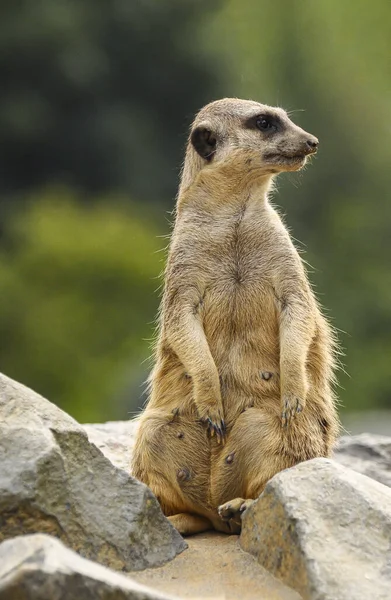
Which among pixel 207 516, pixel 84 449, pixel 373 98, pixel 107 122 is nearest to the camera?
pixel 84 449

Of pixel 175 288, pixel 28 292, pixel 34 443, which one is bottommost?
pixel 34 443

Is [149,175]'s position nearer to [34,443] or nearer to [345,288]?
[345,288]

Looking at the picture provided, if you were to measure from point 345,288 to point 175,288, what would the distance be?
624 inches

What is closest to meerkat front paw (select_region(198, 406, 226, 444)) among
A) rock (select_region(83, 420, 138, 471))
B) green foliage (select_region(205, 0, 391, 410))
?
rock (select_region(83, 420, 138, 471))

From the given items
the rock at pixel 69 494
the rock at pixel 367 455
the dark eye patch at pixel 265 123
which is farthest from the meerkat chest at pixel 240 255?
the rock at pixel 367 455

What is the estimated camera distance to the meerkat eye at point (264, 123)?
5898 mm

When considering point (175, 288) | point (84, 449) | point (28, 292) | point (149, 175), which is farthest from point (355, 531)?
point (149, 175)

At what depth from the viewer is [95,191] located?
22.4 m

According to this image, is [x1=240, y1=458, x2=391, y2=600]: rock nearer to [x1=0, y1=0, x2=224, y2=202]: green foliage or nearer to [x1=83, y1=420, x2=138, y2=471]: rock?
[x1=83, y1=420, x2=138, y2=471]: rock

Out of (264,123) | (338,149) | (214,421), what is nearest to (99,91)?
(338,149)

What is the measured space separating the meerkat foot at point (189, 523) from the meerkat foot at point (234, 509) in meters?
0.21

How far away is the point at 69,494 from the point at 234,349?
4.50 feet

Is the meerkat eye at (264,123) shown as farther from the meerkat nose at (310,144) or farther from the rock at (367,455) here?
the rock at (367,455)

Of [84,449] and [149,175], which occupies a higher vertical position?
[149,175]
